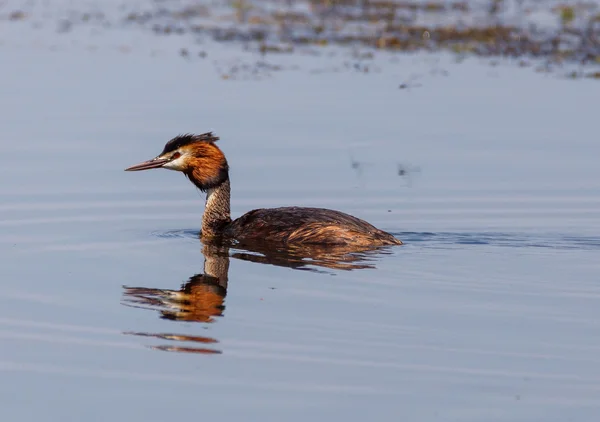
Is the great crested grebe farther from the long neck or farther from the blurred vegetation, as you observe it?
the blurred vegetation

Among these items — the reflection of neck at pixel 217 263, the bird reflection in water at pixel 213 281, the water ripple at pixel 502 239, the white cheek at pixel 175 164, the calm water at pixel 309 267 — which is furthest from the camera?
the white cheek at pixel 175 164

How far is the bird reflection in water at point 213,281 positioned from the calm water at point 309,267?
5 centimetres

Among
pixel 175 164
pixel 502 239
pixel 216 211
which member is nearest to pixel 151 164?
pixel 175 164

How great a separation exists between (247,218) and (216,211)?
1.77ft

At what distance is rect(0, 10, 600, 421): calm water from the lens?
7.82m

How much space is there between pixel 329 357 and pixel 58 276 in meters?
3.17

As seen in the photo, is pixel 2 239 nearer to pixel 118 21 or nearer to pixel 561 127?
pixel 561 127

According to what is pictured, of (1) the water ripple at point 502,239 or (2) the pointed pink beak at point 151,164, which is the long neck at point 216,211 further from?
(2) the pointed pink beak at point 151,164

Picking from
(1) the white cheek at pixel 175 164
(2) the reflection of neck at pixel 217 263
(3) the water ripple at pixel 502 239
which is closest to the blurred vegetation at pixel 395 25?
(3) the water ripple at pixel 502 239

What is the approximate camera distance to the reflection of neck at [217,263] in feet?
36.1

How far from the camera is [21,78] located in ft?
68.6

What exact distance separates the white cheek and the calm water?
56 centimetres

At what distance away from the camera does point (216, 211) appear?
13.2 m

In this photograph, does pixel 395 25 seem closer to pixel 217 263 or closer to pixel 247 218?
pixel 247 218
